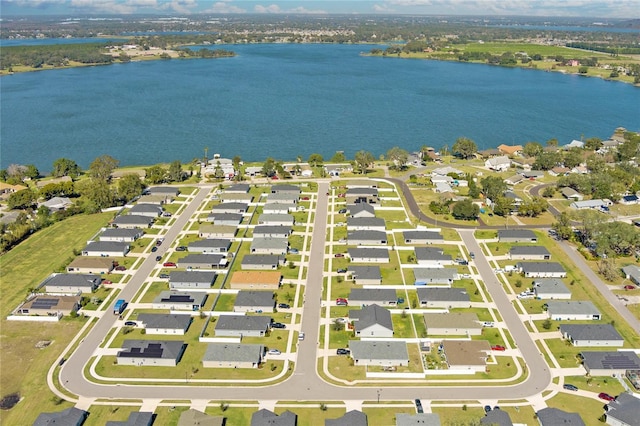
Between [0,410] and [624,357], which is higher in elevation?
[624,357]

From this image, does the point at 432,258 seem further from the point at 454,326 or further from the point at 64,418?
the point at 64,418

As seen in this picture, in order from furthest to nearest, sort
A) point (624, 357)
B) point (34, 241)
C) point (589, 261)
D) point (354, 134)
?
point (354, 134), point (34, 241), point (589, 261), point (624, 357)

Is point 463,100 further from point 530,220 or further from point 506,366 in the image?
point 506,366

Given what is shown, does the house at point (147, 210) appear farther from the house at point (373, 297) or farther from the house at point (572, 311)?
the house at point (572, 311)

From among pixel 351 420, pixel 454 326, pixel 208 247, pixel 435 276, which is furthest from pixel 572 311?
pixel 208 247

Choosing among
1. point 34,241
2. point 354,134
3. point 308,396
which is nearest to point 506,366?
point 308,396

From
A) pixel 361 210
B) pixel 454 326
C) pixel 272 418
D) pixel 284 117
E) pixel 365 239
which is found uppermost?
pixel 284 117
